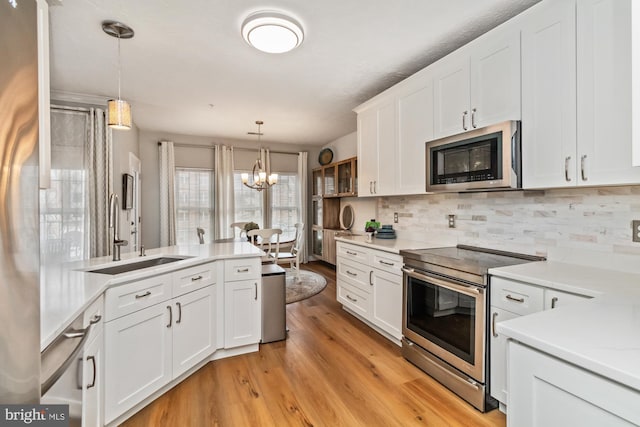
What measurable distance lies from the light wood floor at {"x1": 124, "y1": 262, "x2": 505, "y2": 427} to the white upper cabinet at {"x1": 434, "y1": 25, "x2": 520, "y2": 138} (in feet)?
6.36

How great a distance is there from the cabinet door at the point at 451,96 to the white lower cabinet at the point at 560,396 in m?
1.81

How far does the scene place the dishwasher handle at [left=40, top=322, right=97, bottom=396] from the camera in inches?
32.8

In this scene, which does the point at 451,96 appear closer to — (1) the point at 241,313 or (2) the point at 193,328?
(1) the point at 241,313

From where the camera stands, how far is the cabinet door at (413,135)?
259cm

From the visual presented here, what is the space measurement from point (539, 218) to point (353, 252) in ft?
5.67

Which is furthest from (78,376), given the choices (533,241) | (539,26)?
(539,26)

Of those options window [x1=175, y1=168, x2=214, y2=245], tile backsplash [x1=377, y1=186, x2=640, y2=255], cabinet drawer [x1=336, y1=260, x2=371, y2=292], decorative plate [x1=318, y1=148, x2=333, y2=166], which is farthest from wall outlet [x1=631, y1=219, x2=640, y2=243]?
window [x1=175, y1=168, x2=214, y2=245]

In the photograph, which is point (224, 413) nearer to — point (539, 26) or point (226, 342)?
point (226, 342)

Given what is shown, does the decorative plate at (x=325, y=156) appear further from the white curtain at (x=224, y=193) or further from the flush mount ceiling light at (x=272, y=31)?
the flush mount ceiling light at (x=272, y=31)

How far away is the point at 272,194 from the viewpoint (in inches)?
250

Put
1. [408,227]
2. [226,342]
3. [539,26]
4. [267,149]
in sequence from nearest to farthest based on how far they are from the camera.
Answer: [539,26] → [226,342] → [408,227] → [267,149]

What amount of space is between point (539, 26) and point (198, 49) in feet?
8.24

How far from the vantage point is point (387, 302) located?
268 cm

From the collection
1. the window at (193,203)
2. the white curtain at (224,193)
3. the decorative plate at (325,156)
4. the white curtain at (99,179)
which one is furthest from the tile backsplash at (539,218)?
the window at (193,203)
